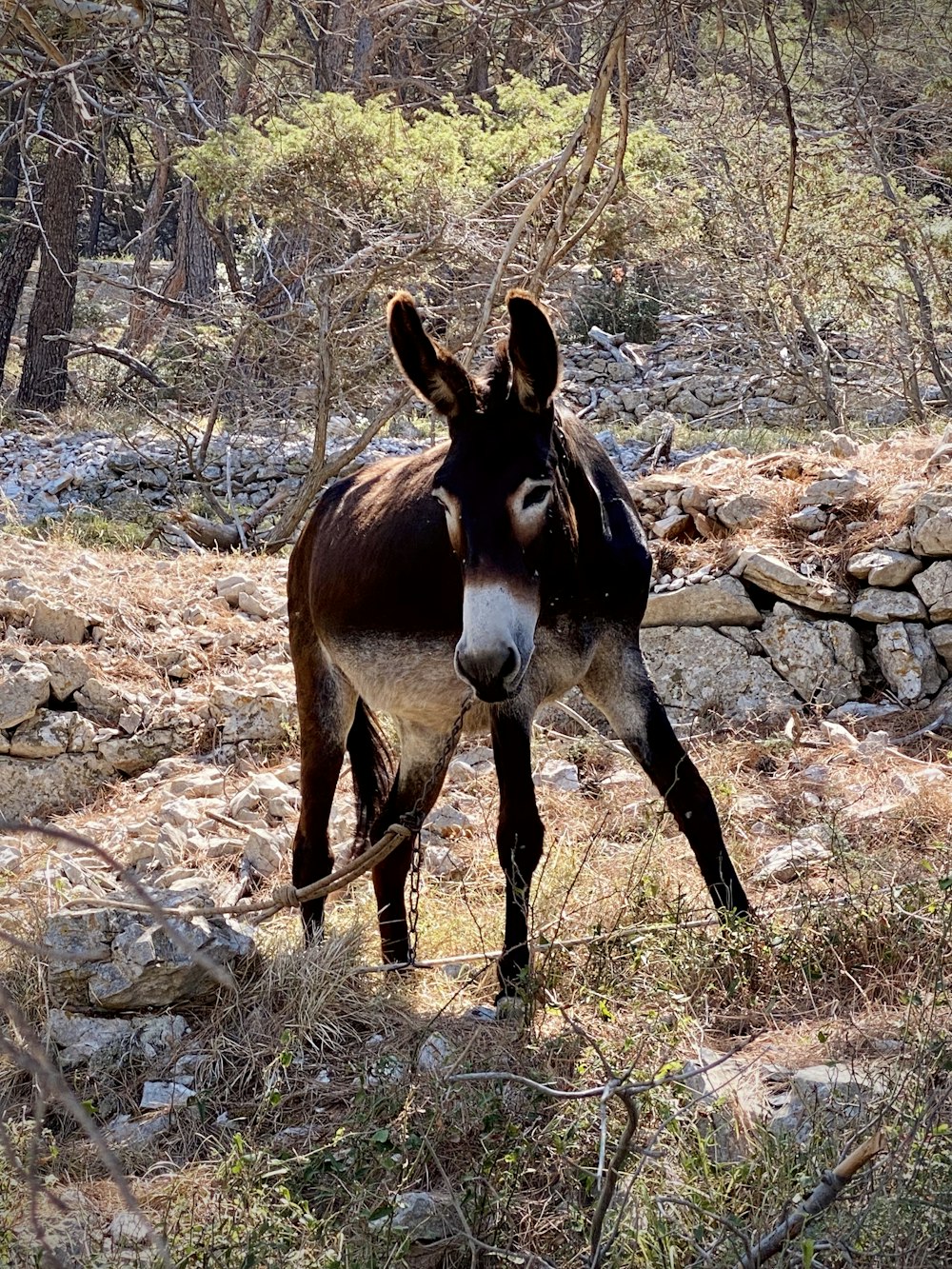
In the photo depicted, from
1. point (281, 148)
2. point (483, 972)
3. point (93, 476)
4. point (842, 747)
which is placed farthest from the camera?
point (93, 476)

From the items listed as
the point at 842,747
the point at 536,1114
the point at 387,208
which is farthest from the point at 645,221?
the point at 536,1114

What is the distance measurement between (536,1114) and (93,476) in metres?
10.7

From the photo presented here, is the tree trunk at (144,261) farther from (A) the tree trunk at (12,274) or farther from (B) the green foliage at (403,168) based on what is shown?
(B) the green foliage at (403,168)

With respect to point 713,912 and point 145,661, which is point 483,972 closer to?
point 713,912

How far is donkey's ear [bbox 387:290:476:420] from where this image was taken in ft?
11.9

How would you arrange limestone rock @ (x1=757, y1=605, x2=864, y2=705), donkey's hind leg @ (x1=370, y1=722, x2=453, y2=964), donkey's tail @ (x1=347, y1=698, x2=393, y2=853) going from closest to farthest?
donkey's hind leg @ (x1=370, y1=722, x2=453, y2=964) < donkey's tail @ (x1=347, y1=698, x2=393, y2=853) < limestone rock @ (x1=757, y1=605, x2=864, y2=705)

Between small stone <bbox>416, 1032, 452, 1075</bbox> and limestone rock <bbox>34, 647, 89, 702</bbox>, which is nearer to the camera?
small stone <bbox>416, 1032, 452, 1075</bbox>

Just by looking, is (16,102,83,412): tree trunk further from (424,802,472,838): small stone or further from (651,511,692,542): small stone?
(424,802,472,838): small stone

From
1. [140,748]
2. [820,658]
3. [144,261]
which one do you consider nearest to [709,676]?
[820,658]

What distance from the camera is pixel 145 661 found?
24.2 feet

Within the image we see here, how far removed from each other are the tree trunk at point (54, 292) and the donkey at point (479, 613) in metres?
11.0

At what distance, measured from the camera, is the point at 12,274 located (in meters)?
16.2

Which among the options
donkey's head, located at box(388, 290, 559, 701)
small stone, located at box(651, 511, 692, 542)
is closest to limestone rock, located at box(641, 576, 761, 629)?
small stone, located at box(651, 511, 692, 542)

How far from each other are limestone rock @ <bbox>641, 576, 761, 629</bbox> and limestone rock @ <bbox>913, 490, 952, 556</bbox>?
0.97 m
